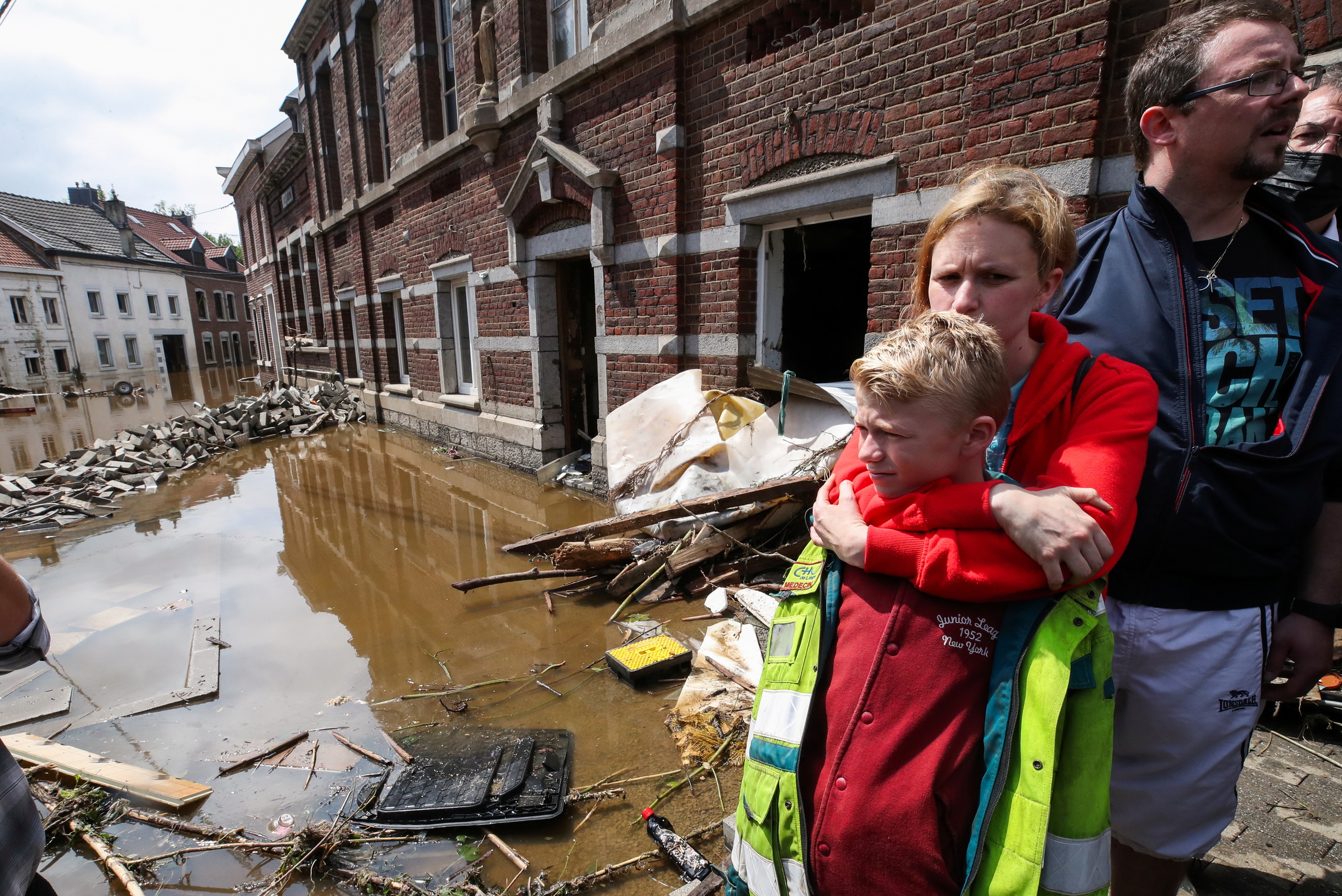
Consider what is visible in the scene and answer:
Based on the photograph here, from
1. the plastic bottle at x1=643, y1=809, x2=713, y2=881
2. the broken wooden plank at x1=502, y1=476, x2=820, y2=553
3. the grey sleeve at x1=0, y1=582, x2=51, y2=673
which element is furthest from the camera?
the broken wooden plank at x1=502, y1=476, x2=820, y2=553

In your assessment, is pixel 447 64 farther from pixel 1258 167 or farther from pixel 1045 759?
pixel 1045 759

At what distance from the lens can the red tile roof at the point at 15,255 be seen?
26.9m

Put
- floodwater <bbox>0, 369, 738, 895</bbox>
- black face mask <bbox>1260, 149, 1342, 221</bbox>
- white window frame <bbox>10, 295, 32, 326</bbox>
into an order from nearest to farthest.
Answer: black face mask <bbox>1260, 149, 1342, 221</bbox> → floodwater <bbox>0, 369, 738, 895</bbox> → white window frame <bbox>10, 295, 32, 326</bbox>

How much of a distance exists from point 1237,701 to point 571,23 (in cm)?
890

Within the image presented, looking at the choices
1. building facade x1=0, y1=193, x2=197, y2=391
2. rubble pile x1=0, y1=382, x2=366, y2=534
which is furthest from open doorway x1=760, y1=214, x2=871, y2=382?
building facade x1=0, y1=193, x2=197, y2=391

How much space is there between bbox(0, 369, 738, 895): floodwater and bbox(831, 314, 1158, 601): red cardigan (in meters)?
1.97

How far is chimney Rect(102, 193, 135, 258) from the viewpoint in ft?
109

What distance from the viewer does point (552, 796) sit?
2.79 meters

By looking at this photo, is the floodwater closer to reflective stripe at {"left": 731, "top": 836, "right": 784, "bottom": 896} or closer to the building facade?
reflective stripe at {"left": 731, "top": 836, "right": 784, "bottom": 896}

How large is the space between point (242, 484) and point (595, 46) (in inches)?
318

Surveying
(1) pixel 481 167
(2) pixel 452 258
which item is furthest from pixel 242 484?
(1) pixel 481 167

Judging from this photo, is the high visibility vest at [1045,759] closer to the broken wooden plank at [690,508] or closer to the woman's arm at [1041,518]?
the woman's arm at [1041,518]

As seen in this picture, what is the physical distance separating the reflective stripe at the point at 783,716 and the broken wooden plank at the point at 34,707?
472 cm

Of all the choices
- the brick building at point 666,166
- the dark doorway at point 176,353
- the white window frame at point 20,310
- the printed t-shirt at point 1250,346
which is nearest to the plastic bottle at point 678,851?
the printed t-shirt at point 1250,346
